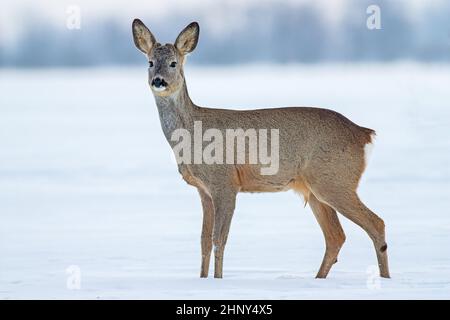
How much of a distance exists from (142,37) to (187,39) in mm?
440

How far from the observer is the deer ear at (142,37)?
12.5 m

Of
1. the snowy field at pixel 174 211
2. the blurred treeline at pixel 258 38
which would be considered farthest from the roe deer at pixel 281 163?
the blurred treeline at pixel 258 38

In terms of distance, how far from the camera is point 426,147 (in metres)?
26.5

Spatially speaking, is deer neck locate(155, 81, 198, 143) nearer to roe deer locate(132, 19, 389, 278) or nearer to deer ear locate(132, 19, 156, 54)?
roe deer locate(132, 19, 389, 278)

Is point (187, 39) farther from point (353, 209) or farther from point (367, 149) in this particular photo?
point (353, 209)

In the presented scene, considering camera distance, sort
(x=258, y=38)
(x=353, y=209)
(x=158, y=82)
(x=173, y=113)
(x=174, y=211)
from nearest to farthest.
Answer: (x=158, y=82)
(x=353, y=209)
(x=173, y=113)
(x=174, y=211)
(x=258, y=38)

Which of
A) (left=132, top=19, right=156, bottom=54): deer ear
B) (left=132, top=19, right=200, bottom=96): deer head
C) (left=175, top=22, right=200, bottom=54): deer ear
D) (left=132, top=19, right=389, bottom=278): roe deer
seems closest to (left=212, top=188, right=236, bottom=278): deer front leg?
(left=132, top=19, right=389, bottom=278): roe deer

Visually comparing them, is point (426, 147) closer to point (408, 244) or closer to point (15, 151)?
point (15, 151)

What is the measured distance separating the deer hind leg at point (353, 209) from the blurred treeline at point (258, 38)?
Result: 44475mm

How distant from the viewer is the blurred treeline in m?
59.9

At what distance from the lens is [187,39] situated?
1252 cm

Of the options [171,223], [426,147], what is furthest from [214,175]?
[426,147]

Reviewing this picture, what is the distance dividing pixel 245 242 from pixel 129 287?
189 inches

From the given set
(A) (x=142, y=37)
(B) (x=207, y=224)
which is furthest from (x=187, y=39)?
(B) (x=207, y=224)
